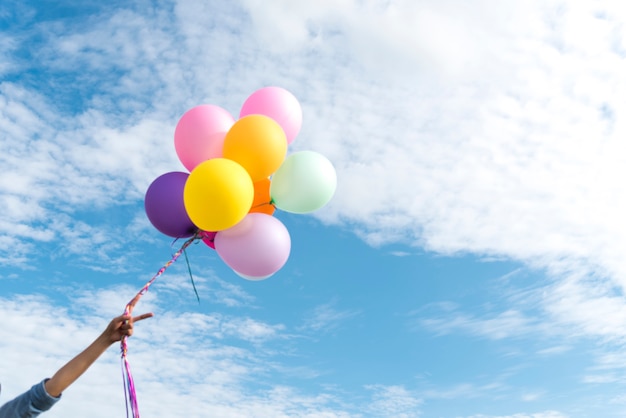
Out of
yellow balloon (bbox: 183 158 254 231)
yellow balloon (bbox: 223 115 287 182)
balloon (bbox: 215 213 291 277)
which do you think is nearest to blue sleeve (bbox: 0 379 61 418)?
yellow balloon (bbox: 183 158 254 231)

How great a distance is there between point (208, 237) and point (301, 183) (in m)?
1.06

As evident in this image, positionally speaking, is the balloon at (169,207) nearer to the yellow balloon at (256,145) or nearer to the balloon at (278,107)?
the yellow balloon at (256,145)

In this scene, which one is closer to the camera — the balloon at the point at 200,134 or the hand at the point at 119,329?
the hand at the point at 119,329

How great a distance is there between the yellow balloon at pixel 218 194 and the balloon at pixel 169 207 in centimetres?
38

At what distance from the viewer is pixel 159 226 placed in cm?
569

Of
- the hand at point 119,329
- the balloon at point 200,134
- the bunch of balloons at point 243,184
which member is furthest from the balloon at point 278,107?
the hand at point 119,329

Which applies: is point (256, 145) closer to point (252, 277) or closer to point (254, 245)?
point (254, 245)

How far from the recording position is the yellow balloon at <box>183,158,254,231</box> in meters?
4.99

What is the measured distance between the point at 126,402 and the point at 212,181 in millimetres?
1902

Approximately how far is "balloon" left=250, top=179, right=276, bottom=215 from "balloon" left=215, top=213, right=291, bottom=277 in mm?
253

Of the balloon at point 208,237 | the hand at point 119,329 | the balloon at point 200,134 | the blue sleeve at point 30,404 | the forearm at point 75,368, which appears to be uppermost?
the balloon at point 200,134

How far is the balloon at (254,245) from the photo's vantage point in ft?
17.8

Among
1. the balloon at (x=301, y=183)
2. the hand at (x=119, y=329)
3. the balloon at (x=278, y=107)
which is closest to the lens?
the hand at (x=119, y=329)

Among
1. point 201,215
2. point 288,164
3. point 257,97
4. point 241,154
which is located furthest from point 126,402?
point 257,97
